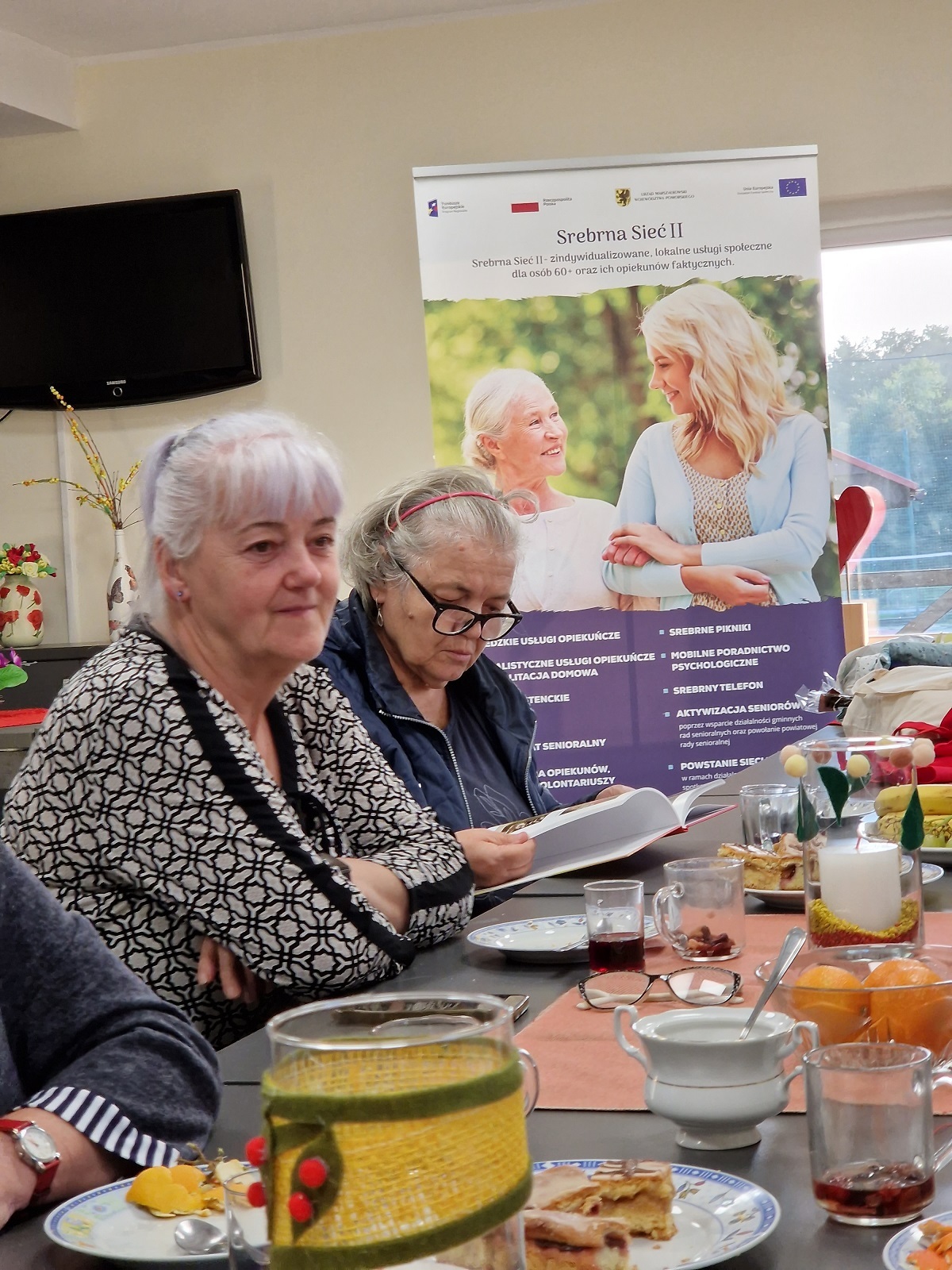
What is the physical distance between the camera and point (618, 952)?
1336 mm

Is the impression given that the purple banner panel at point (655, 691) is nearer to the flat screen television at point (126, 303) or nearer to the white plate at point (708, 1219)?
the flat screen television at point (126, 303)

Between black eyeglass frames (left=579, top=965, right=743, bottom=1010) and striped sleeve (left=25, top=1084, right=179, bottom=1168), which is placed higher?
striped sleeve (left=25, top=1084, right=179, bottom=1168)

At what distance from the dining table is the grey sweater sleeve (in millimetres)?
49

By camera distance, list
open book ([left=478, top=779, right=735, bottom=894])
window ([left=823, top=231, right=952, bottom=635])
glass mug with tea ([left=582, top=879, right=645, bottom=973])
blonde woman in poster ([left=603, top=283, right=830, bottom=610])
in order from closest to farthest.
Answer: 1. glass mug with tea ([left=582, top=879, right=645, bottom=973])
2. open book ([left=478, top=779, right=735, bottom=894])
3. blonde woman in poster ([left=603, top=283, right=830, bottom=610])
4. window ([left=823, top=231, right=952, bottom=635])

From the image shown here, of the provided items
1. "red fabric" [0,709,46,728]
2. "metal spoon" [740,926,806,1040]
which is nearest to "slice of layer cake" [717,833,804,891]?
"metal spoon" [740,926,806,1040]

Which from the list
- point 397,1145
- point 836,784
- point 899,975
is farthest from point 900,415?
point 397,1145

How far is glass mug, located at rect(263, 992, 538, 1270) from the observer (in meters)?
0.47

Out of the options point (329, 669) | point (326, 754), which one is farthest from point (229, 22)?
point (326, 754)

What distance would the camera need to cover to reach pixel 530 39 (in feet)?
15.2

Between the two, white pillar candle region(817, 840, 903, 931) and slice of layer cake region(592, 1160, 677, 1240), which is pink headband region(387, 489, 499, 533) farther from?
slice of layer cake region(592, 1160, 677, 1240)

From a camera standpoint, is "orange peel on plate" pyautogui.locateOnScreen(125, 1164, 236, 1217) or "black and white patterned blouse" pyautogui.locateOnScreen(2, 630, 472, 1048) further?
"black and white patterned blouse" pyautogui.locateOnScreen(2, 630, 472, 1048)

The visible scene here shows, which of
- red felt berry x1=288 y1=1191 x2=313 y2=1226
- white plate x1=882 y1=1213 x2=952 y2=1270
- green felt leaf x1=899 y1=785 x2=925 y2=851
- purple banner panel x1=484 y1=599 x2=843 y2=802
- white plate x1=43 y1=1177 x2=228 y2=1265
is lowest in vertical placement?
purple banner panel x1=484 y1=599 x2=843 y2=802

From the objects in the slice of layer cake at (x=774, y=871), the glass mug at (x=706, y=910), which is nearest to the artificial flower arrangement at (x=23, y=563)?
the slice of layer cake at (x=774, y=871)

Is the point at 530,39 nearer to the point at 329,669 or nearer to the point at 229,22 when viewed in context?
the point at 229,22
